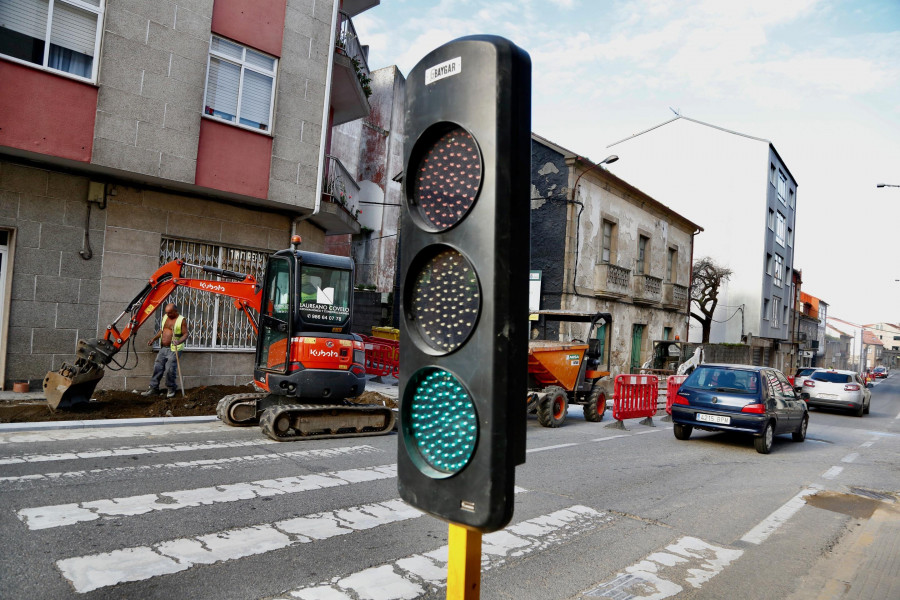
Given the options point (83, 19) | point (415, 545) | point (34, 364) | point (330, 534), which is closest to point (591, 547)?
point (415, 545)

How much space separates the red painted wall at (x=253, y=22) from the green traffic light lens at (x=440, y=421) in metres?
12.8

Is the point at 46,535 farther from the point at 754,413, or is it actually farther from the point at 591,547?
the point at 754,413

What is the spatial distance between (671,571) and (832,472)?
603 centimetres

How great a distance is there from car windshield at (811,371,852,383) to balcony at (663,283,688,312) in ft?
25.3

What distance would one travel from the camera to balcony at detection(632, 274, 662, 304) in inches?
1005

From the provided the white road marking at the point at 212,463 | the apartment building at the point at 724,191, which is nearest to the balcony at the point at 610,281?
the apartment building at the point at 724,191

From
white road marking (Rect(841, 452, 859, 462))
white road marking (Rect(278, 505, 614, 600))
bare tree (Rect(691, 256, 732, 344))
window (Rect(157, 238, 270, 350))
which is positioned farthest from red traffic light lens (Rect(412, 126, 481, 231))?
bare tree (Rect(691, 256, 732, 344))

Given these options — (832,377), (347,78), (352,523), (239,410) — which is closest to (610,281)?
(832,377)

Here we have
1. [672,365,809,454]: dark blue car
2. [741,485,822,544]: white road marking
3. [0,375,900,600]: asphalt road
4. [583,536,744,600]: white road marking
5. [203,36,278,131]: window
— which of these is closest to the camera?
[0,375,900,600]: asphalt road

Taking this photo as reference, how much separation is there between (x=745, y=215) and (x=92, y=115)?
3589 centimetres

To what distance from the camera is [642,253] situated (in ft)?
88.9

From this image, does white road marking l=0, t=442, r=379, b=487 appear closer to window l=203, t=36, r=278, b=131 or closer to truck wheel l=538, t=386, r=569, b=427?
truck wheel l=538, t=386, r=569, b=427

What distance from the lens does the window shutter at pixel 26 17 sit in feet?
32.6

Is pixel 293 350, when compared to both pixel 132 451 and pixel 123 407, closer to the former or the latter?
pixel 132 451
